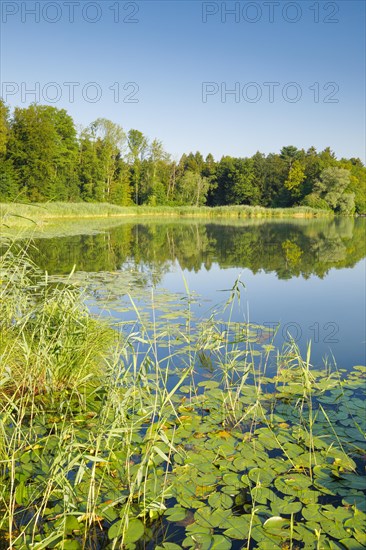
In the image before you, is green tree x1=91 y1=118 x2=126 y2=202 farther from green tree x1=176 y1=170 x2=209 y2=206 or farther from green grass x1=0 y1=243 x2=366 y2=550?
green grass x1=0 y1=243 x2=366 y2=550

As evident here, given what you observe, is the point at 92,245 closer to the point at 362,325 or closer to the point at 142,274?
the point at 142,274

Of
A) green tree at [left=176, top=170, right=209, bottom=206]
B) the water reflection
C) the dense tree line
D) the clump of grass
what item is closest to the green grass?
the clump of grass

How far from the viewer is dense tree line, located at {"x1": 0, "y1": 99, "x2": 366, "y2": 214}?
114ft

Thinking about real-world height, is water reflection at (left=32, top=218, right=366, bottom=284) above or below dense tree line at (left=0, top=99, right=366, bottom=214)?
below

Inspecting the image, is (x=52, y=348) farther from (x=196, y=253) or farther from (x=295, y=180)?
(x=295, y=180)

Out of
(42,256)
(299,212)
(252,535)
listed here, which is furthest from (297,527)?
(299,212)

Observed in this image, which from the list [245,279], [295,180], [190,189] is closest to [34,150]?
[190,189]

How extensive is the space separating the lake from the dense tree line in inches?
766

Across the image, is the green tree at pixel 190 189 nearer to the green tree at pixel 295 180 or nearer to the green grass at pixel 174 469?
the green tree at pixel 295 180

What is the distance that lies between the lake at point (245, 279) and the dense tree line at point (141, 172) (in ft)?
63.8

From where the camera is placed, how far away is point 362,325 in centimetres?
610

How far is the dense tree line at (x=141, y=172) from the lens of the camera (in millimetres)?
34750

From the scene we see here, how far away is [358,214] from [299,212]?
1433cm

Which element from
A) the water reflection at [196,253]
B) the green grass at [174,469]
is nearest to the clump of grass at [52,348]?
the green grass at [174,469]
